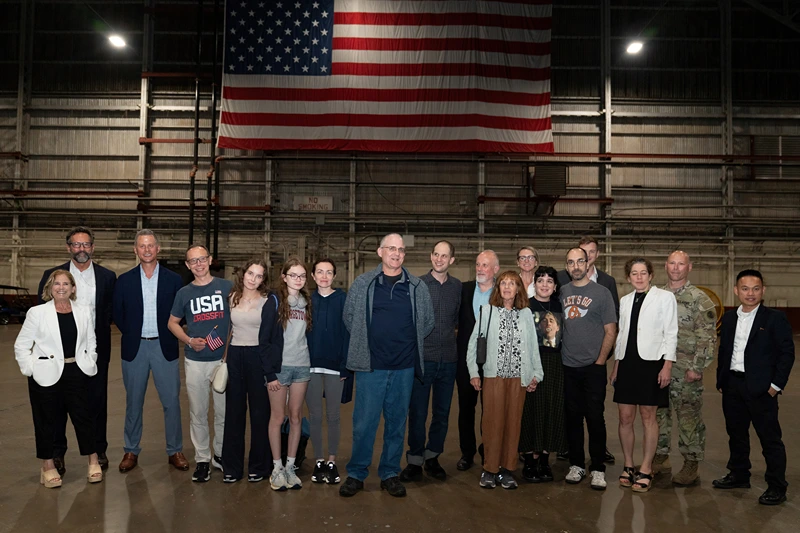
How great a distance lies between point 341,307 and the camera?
4.73m

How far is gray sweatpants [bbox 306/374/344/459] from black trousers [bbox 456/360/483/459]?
1.06 metres

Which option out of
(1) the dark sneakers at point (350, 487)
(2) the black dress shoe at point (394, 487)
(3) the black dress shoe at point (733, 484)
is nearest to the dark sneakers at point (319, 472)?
(1) the dark sneakers at point (350, 487)

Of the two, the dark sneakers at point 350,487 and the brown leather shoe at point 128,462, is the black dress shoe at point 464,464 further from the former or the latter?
the brown leather shoe at point 128,462

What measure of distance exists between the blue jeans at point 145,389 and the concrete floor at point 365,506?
24 cm

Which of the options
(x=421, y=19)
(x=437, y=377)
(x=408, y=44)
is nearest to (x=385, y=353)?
(x=437, y=377)

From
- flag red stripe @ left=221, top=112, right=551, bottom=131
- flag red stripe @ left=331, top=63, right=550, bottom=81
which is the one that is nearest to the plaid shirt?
flag red stripe @ left=221, top=112, right=551, bottom=131

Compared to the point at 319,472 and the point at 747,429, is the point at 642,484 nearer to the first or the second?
the point at 747,429

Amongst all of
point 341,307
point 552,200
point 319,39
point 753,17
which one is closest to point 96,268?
point 341,307

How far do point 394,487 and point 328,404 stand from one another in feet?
2.77

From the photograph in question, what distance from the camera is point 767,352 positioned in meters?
4.49

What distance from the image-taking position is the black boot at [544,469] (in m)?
4.73

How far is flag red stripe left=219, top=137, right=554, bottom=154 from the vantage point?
1667cm

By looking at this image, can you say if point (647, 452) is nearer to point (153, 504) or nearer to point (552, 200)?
point (153, 504)

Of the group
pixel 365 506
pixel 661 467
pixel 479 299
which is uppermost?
pixel 479 299
